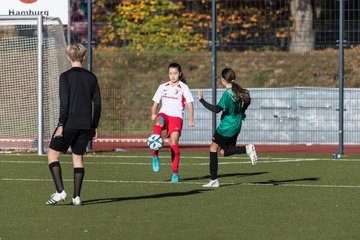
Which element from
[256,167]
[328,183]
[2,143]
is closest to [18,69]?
[2,143]

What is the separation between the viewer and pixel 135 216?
12.9m

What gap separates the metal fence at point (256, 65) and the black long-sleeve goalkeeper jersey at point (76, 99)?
11384 mm

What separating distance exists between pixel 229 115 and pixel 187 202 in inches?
98.1

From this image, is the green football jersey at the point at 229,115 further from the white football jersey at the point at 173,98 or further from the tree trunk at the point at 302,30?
the tree trunk at the point at 302,30

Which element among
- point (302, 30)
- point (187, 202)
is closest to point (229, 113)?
point (187, 202)

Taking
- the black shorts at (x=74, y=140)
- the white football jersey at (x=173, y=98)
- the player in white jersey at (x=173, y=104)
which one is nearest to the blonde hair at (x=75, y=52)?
the black shorts at (x=74, y=140)

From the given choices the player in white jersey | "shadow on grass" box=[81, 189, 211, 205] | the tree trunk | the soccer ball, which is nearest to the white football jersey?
the player in white jersey

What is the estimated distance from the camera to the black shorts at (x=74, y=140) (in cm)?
1363

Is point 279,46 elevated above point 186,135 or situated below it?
above

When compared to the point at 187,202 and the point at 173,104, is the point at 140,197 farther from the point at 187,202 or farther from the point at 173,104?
the point at 173,104

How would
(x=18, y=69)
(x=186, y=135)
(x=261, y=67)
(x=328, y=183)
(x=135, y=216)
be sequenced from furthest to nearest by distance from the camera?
(x=261, y=67) < (x=186, y=135) < (x=18, y=69) < (x=328, y=183) < (x=135, y=216)

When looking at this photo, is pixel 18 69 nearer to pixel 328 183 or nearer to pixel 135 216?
pixel 328 183

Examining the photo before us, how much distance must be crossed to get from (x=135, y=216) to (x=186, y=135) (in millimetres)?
13697

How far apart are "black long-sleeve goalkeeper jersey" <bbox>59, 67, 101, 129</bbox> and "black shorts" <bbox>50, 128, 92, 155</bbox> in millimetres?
74
